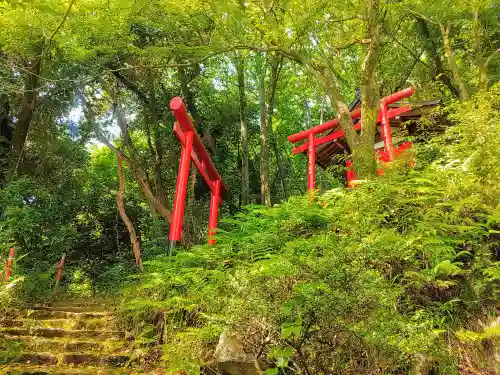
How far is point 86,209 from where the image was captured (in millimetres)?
14203

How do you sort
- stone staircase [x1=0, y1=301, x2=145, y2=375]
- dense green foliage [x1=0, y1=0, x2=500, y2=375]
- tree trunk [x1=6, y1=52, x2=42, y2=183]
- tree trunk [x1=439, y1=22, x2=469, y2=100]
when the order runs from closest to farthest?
1. dense green foliage [x1=0, y1=0, x2=500, y2=375]
2. stone staircase [x1=0, y1=301, x2=145, y2=375]
3. tree trunk [x1=439, y1=22, x2=469, y2=100]
4. tree trunk [x1=6, y1=52, x2=42, y2=183]

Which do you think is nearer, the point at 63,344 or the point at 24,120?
the point at 63,344

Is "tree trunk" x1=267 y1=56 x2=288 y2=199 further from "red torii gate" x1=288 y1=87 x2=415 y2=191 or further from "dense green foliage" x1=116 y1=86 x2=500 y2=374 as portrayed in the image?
"dense green foliage" x1=116 y1=86 x2=500 y2=374

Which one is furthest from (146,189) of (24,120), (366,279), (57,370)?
(366,279)

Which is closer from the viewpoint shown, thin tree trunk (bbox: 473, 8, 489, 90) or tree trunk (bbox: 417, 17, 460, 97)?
thin tree trunk (bbox: 473, 8, 489, 90)

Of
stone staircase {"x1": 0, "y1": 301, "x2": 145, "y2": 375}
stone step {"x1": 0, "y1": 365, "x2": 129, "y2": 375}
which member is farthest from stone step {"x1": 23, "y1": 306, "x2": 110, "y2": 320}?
stone step {"x1": 0, "y1": 365, "x2": 129, "y2": 375}

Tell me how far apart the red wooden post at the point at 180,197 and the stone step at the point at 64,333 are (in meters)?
1.64

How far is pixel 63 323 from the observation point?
6.37m

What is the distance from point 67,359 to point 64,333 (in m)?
0.95

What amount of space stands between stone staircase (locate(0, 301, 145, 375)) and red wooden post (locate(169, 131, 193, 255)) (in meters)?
1.74

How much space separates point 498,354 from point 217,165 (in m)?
11.9

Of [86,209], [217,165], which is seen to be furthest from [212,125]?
[86,209]

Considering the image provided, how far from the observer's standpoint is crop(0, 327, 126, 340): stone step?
5.86 meters

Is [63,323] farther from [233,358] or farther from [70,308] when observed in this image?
[233,358]
